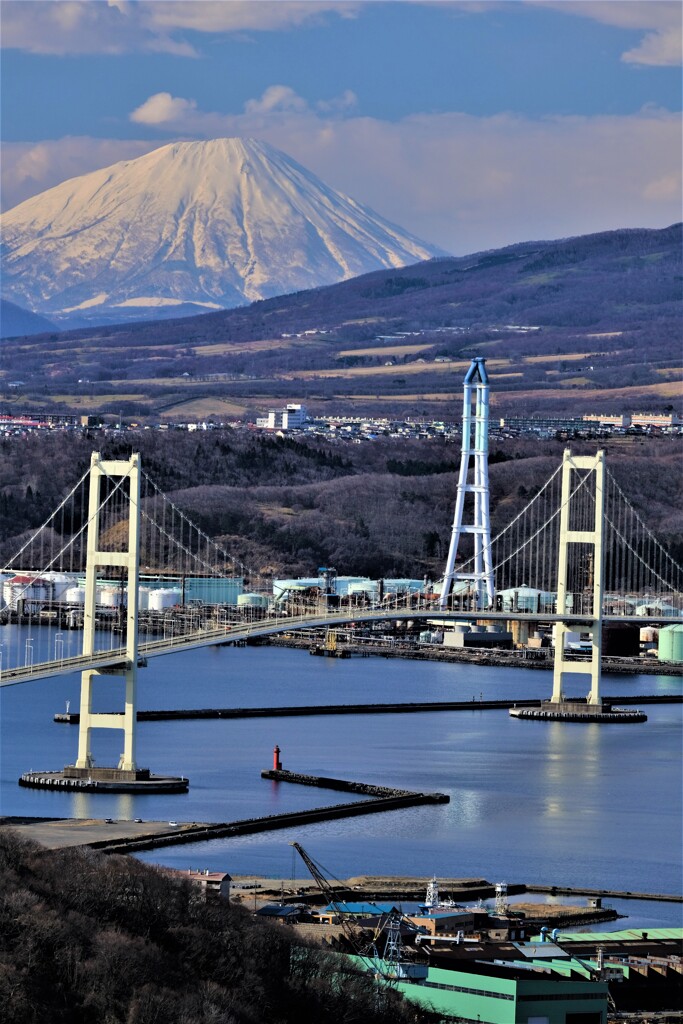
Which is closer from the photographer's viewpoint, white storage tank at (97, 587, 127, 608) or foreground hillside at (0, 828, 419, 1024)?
foreground hillside at (0, 828, 419, 1024)

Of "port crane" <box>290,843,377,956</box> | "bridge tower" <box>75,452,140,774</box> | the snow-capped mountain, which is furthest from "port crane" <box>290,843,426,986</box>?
the snow-capped mountain

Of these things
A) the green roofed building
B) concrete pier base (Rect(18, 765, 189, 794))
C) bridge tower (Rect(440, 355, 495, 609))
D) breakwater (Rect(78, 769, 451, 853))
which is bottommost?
the green roofed building

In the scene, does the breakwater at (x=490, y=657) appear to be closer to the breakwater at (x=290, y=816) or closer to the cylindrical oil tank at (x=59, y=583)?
the cylindrical oil tank at (x=59, y=583)

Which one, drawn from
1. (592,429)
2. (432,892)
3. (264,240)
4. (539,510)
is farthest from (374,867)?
(264,240)

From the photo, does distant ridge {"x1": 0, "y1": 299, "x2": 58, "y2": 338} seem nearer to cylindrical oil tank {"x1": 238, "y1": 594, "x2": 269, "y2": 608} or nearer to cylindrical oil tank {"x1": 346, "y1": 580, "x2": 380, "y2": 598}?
cylindrical oil tank {"x1": 346, "y1": 580, "x2": 380, "y2": 598}

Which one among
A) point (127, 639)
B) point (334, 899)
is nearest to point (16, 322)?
point (127, 639)

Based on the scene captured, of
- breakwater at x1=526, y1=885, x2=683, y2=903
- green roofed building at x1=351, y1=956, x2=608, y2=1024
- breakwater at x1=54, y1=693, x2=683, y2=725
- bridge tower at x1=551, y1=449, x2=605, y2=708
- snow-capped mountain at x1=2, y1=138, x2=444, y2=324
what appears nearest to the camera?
green roofed building at x1=351, y1=956, x2=608, y2=1024

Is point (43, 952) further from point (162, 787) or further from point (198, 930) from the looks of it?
point (162, 787)
